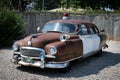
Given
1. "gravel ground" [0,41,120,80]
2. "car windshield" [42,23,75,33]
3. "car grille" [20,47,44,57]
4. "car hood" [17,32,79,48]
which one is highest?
"car windshield" [42,23,75,33]

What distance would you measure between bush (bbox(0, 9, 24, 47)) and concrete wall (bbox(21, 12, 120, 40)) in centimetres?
410

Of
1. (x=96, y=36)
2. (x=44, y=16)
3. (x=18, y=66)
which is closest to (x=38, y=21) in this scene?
(x=44, y=16)

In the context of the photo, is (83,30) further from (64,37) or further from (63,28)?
(64,37)

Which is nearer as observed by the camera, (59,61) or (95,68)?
(59,61)

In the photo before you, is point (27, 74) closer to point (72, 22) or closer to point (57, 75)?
point (57, 75)

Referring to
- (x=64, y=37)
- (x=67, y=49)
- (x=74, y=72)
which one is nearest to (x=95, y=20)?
(x=64, y=37)

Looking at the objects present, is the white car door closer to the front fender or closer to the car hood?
the front fender

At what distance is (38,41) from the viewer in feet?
29.1

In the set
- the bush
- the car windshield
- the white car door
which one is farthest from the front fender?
the bush

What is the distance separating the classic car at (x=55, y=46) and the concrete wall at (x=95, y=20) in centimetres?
844

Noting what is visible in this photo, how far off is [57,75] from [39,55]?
0.84m

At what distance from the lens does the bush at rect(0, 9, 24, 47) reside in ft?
47.2

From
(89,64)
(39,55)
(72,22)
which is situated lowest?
(89,64)

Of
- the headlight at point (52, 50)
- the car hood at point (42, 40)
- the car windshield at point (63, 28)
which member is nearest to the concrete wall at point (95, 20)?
the car windshield at point (63, 28)
